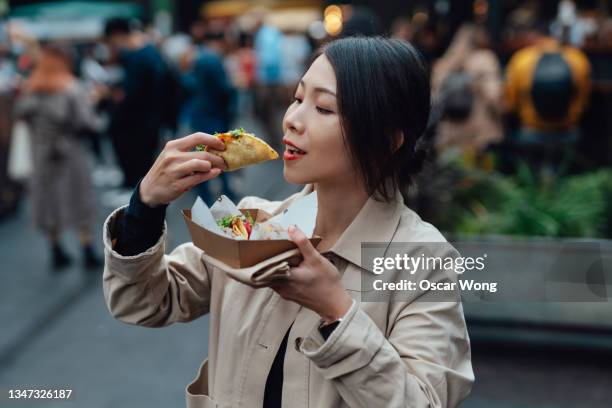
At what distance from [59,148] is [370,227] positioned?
18.9 feet

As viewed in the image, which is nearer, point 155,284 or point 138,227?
point 138,227

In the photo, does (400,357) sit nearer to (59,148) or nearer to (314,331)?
(314,331)

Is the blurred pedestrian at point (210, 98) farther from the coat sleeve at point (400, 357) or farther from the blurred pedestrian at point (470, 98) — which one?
the coat sleeve at point (400, 357)

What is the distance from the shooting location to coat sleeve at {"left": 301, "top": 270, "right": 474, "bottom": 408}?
1.56 m

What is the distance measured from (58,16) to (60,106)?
12.9m

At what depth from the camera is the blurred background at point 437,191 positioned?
5.00 m

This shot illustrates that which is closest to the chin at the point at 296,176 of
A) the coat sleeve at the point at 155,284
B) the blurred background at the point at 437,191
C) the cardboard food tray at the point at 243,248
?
the cardboard food tray at the point at 243,248

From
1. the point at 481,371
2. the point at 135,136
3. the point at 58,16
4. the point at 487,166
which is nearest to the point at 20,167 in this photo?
the point at 135,136

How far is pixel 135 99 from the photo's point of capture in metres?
7.95

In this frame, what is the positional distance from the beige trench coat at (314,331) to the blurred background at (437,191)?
72 cm

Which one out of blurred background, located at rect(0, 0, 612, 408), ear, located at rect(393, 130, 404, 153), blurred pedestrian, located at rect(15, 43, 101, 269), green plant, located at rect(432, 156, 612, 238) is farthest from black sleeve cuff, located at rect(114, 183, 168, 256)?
blurred pedestrian, located at rect(15, 43, 101, 269)

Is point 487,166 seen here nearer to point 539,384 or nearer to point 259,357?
point 539,384

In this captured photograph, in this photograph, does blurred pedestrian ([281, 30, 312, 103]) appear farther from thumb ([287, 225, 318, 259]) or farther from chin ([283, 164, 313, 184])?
thumb ([287, 225, 318, 259])

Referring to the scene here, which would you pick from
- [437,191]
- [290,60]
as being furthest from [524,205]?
[290,60]
